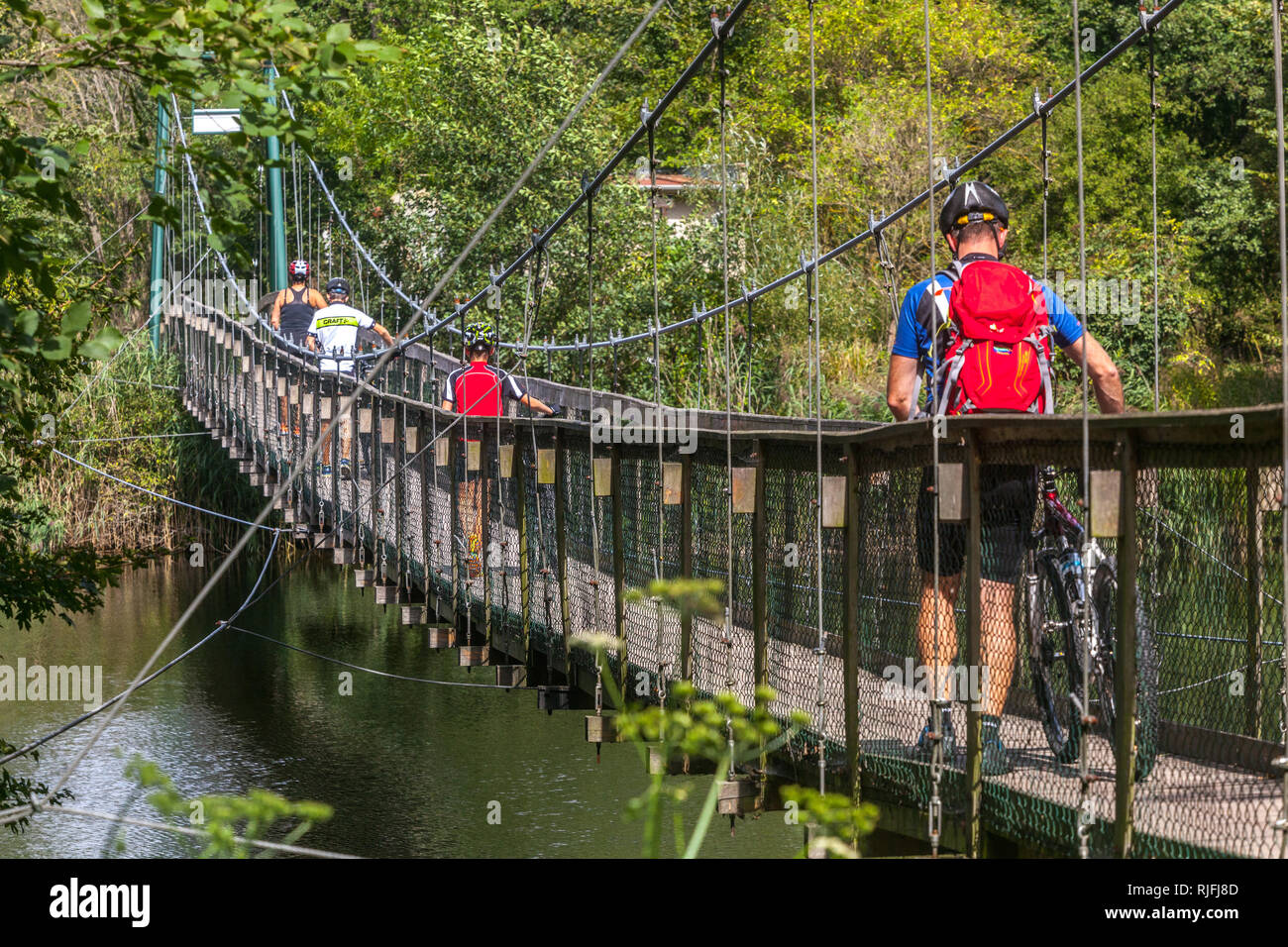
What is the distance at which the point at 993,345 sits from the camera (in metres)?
2.98

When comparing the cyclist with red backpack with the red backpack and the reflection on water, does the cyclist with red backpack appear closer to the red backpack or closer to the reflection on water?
the red backpack

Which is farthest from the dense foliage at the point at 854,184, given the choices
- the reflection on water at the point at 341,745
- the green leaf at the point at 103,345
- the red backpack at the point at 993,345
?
the green leaf at the point at 103,345

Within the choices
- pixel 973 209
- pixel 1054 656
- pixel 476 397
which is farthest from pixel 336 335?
pixel 1054 656

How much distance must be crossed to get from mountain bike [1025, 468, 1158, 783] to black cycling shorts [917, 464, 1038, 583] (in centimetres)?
3

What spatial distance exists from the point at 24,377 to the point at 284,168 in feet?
4.99

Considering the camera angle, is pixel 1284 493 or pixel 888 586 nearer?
pixel 1284 493

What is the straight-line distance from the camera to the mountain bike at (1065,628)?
2836 millimetres

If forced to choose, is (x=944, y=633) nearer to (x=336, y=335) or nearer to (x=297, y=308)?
(x=336, y=335)

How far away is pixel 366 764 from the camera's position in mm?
10953

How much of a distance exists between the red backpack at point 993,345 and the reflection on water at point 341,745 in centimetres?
341

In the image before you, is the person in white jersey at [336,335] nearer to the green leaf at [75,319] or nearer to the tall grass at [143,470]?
the tall grass at [143,470]

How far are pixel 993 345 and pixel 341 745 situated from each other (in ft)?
30.0

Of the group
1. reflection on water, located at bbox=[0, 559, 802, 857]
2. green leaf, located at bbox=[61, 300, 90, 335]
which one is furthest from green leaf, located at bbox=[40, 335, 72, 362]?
reflection on water, located at bbox=[0, 559, 802, 857]

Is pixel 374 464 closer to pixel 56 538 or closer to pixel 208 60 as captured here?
pixel 208 60
